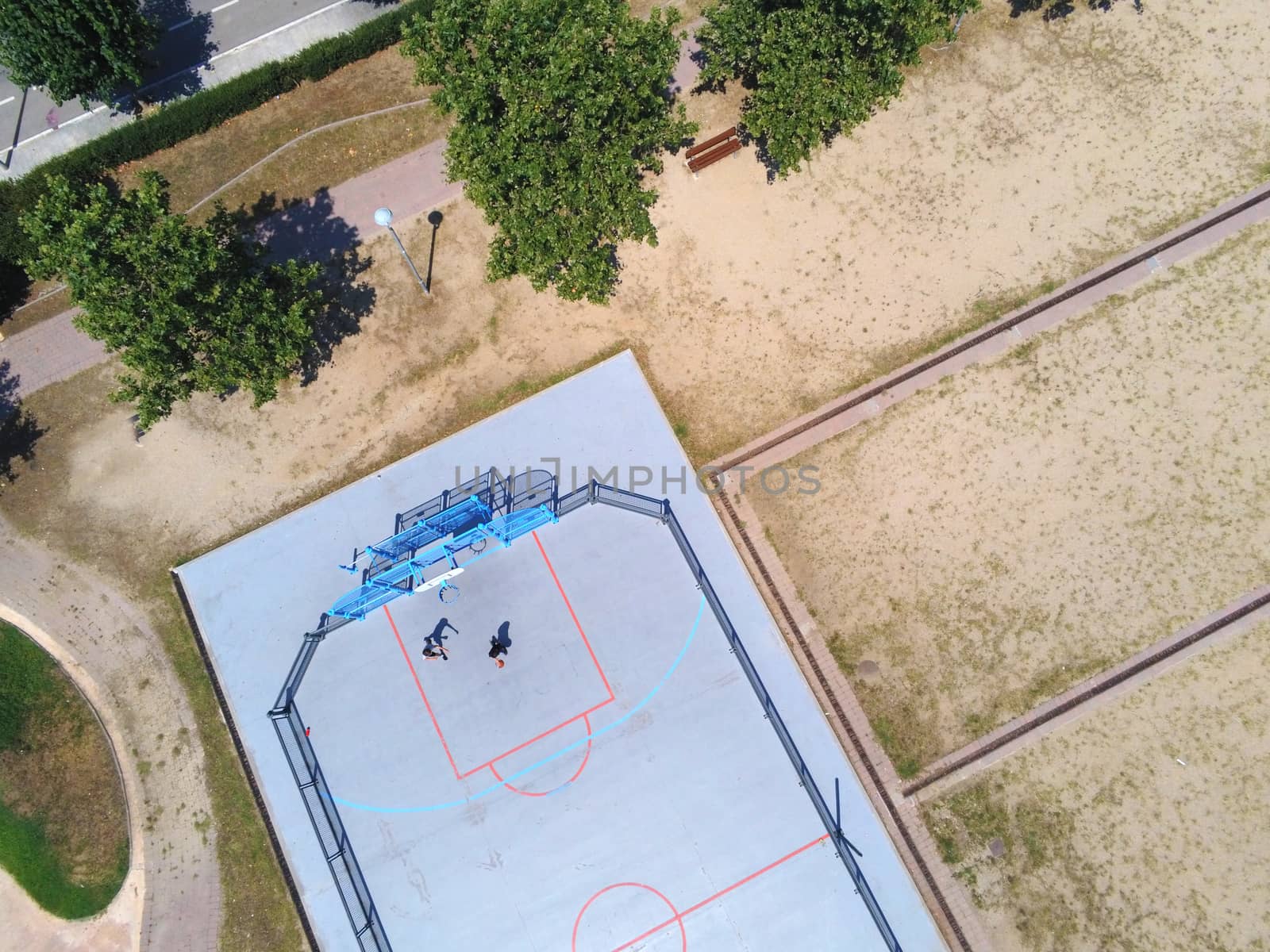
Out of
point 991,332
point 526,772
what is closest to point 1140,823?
point 991,332

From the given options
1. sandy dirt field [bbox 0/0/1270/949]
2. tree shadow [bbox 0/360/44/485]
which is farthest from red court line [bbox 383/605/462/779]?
tree shadow [bbox 0/360/44/485]

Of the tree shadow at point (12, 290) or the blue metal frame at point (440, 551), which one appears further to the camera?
the tree shadow at point (12, 290)

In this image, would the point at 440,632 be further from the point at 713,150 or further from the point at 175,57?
the point at 175,57

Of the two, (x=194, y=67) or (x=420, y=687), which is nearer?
(x=420, y=687)

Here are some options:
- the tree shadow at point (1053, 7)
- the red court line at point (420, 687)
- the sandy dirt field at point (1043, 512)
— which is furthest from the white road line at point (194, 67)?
the tree shadow at point (1053, 7)

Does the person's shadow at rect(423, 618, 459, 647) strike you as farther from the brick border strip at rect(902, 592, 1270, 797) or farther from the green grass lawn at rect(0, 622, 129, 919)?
the brick border strip at rect(902, 592, 1270, 797)

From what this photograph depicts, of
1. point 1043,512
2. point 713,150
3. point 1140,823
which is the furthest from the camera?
point 713,150

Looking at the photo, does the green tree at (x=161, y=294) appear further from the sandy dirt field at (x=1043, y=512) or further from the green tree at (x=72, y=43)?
the sandy dirt field at (x=1043, y=512)
